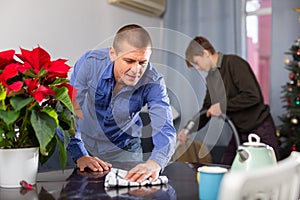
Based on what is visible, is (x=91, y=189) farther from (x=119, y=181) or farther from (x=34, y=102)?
(x=34, y=102)

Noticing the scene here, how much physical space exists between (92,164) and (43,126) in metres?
0.40

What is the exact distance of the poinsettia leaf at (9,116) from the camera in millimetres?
1062

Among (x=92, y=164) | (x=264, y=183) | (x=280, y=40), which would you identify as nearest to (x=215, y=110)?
(x=92, y=164)

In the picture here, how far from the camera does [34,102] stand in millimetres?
1128

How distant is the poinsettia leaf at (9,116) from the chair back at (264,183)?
623mm

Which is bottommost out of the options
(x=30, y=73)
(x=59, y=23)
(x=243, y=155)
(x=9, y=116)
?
(x=243, y=155)

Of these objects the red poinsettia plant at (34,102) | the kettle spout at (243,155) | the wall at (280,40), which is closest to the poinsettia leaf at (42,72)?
the red poinsettia plant at (34,102)

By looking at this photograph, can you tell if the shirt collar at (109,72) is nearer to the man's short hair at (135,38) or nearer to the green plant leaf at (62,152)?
the man's short hair at (135,38)

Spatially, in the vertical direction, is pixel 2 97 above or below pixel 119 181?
above

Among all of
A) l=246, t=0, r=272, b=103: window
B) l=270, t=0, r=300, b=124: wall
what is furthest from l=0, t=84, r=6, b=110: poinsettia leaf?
l=246, t=0, r=272, b=103: window

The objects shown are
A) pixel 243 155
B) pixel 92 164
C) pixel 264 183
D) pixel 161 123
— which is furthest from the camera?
pixel 92 164

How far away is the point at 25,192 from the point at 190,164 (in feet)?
2.28

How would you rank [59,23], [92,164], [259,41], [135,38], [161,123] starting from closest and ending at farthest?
1. [135,38]
2. [161,123]
3. [92,164]
4. [59,23]
5. [259,41]

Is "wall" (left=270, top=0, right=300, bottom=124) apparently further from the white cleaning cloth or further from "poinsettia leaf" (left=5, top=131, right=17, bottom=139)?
"poinsettia leaf" (left=5, top=131, right=17, bottom=139)
